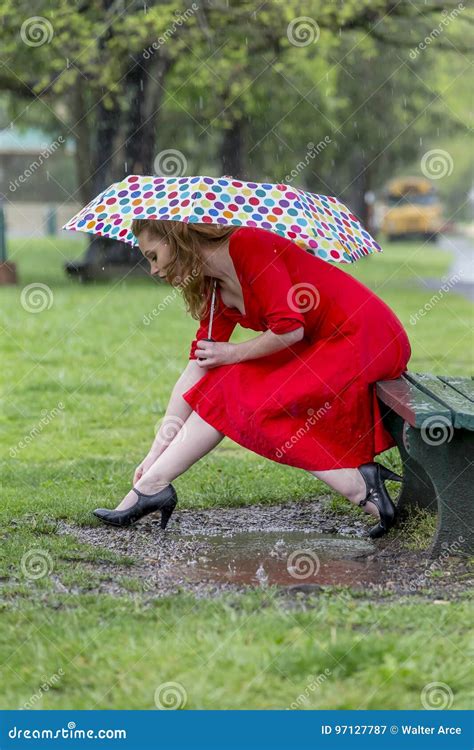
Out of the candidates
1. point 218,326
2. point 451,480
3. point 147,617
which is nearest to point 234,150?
point 218,326

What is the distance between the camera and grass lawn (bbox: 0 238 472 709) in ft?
10.8

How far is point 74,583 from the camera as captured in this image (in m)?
4.27

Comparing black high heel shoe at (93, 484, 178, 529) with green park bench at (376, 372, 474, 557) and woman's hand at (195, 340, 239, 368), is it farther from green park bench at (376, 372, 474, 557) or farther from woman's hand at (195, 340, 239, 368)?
green park bench at (376, 372, 474, 557)

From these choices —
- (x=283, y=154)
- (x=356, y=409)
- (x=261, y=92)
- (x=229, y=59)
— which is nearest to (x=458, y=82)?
(x=283, y=154)

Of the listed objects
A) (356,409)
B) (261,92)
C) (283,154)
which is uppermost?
(356,409)

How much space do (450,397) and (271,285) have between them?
82 centimetres

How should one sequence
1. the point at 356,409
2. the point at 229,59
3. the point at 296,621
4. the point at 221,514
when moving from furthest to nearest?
the point at 229,59
the point at 221,514
the point at 356,409
the point at 296,621

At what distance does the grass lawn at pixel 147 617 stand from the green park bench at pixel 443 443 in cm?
42

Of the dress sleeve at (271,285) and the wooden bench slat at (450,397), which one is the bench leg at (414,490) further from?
the dress sleeve at (271,285)

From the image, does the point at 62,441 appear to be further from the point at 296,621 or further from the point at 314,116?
the point at 314,116

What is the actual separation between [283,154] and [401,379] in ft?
80.5

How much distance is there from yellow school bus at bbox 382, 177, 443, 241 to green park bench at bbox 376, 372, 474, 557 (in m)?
41.6

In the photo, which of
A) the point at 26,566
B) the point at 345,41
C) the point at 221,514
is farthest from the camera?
the point at 345,41

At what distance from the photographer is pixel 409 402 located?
4387 millimetres
